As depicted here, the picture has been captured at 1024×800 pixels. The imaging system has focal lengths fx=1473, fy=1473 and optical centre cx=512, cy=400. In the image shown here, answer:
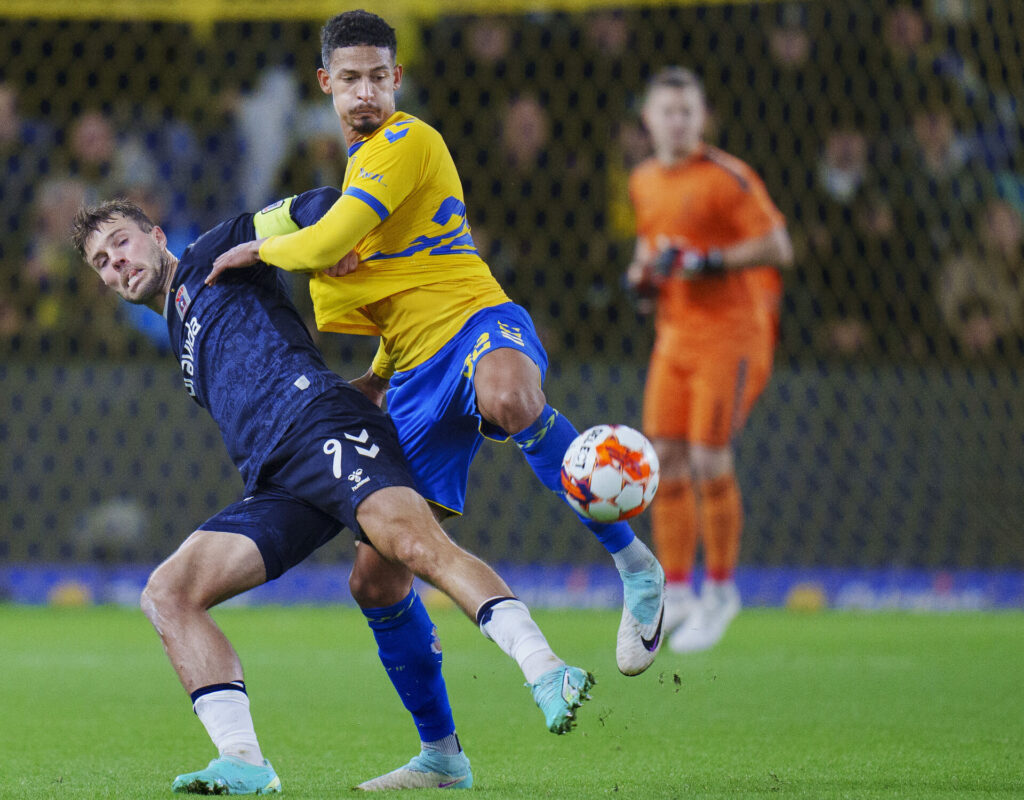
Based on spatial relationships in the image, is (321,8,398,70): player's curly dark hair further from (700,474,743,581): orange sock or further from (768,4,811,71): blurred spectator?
(768,4,811,71): blurred spectator

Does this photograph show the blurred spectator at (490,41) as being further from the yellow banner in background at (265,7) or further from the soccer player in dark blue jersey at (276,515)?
the soccer player in dark blue jersey at (276,515)

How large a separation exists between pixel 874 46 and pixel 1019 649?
520cm

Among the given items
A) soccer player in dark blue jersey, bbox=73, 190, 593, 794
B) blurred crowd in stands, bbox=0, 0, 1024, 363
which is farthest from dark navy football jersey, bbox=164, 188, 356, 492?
blurred crowd in stands, bbox=0, 0, 1024, 363

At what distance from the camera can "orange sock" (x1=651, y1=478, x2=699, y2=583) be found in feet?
24.0

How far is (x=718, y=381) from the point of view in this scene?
24.1ft

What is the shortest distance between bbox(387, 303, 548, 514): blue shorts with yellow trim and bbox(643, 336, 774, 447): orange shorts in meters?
3.35

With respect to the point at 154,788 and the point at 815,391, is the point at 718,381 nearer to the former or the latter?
the point at 815,391

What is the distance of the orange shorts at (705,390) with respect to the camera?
7.31 metres

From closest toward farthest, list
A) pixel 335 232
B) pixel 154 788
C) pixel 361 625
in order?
pixel 154 788 < pixel 335 232 < pixel 361 625

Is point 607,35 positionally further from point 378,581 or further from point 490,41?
point 378,581

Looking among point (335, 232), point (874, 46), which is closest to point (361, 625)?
point (335, 232)

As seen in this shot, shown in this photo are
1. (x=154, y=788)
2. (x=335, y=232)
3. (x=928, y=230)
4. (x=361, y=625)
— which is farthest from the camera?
(x=928, y=230)

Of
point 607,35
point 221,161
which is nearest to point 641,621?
point 221,161

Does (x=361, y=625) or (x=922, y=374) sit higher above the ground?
(x=922, y=374)
